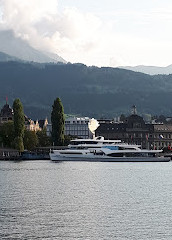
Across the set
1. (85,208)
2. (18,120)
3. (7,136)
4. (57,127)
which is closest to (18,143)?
(18,120)

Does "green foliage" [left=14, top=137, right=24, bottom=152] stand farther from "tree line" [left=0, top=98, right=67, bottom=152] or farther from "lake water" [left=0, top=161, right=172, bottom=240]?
"lake water" [left=0, top=161, right=172, bottom=240]

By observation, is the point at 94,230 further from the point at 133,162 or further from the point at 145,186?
the point at 133,162

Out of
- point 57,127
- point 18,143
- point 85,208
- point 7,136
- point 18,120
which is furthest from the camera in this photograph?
point 7,136

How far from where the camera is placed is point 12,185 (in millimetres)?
93562

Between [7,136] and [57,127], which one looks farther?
[7,136]

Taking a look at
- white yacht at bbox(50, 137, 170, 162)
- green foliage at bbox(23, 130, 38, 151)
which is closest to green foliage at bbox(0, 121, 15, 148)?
green foliage at bbox(23, 130, 38, 151)

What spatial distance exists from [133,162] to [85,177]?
5873 cm

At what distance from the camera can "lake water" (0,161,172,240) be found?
191ft

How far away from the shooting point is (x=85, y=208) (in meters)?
70.6

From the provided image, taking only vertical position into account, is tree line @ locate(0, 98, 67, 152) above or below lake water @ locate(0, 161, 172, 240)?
above

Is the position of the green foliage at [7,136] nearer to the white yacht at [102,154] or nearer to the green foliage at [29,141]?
the green foliage at [29,141]

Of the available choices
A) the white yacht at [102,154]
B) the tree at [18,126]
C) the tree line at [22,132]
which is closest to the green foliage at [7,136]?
the tree line at [22,132]

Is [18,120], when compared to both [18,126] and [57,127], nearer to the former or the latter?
[18,126]

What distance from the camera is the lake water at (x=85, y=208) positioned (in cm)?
5819
